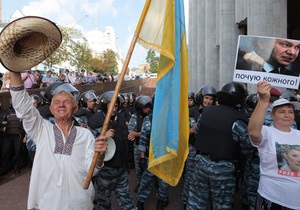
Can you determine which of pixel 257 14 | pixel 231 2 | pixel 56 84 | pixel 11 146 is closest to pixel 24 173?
pixel 11 146

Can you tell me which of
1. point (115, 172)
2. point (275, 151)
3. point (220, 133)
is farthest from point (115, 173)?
point (275, 151)

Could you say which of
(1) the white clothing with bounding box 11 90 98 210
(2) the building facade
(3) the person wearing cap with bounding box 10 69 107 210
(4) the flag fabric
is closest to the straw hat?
(3) the person wearing cap with bounding box 10 69 107 210

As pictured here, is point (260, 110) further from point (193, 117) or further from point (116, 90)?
point (193, 117)

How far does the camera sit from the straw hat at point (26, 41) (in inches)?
102

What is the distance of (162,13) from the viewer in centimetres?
318

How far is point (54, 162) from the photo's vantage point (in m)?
2.90

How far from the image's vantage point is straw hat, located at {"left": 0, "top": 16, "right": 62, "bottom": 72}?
260 cm

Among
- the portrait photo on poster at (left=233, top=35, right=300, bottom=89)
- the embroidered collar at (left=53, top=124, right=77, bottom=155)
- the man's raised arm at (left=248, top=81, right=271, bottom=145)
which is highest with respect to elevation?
the portrait photo on poster at (left=233, top=35, right=300, bottom=89)

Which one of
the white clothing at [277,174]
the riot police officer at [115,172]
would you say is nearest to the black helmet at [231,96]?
the white clothing at [277,174]

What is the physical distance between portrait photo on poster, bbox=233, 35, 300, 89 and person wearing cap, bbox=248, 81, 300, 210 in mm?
219

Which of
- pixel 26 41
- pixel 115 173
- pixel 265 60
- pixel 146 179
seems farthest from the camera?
pixel 146 179

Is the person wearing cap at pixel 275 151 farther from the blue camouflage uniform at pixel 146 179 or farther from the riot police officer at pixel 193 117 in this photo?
the blue camouflage uniform at pixel 146 179

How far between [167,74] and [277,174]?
150 centimetres

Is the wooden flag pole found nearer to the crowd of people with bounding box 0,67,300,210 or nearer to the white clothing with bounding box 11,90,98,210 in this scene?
the crowd of people with bounding box 0,67,300,210
